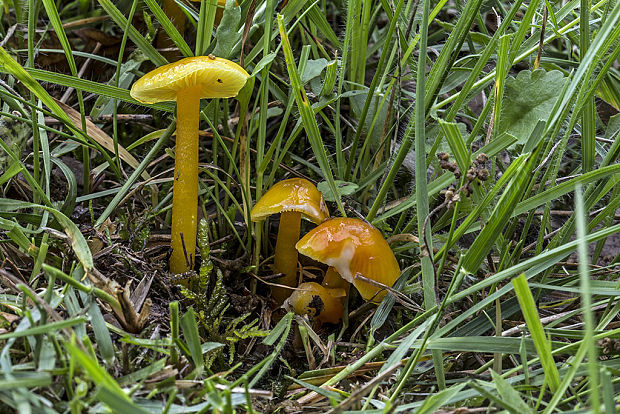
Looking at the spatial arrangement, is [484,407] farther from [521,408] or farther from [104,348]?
[104,348]

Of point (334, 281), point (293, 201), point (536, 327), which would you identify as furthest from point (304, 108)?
point (536, 327)

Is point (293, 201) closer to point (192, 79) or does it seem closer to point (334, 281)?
point (334, 281)

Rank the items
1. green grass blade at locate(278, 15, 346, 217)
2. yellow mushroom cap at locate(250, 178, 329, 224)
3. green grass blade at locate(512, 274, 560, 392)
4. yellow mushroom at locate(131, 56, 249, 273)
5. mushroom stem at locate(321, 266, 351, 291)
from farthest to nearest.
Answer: mushroom stem at locate(321, 266, 351, 291), yellow mushroom cap at locate(250, 178, 329, 224), yellow mushroom at locate(131, 56, 249, 273), green grass blade at locate(278, 15, 346, 217), green grass blade at locate(512, 274, 560, 392)

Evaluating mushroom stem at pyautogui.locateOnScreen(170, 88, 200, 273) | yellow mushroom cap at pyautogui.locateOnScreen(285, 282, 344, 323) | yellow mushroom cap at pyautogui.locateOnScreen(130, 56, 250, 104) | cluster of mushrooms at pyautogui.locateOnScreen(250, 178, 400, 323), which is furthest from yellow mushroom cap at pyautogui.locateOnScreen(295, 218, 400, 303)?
yellow mushroom cap at pyautogui.locateOnScreen(130, 56, 250, 104)

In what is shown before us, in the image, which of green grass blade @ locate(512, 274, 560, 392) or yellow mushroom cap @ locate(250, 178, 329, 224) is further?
yellow mushroom cap @ locate(250, 178, 329, 224)

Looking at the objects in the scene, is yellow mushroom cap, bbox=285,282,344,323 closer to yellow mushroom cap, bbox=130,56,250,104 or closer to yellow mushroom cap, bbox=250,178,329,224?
yellow mushroom cap, bbox=250,178,329,224

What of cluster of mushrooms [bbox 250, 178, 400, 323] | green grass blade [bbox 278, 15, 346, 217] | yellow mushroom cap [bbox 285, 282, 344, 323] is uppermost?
green grass blade [bbox 278, 15, 346, 217]

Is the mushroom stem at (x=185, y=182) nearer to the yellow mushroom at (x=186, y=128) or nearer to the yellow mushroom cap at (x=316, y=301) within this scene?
the yellow mushroom at (x=186, y=128)

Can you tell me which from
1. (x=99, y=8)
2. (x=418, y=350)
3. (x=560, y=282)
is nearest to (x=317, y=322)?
(x=418, y=350)

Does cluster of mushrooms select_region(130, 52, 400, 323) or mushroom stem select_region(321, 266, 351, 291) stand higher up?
cluster of mushrooms select_region(130, 52, 400, 323)
